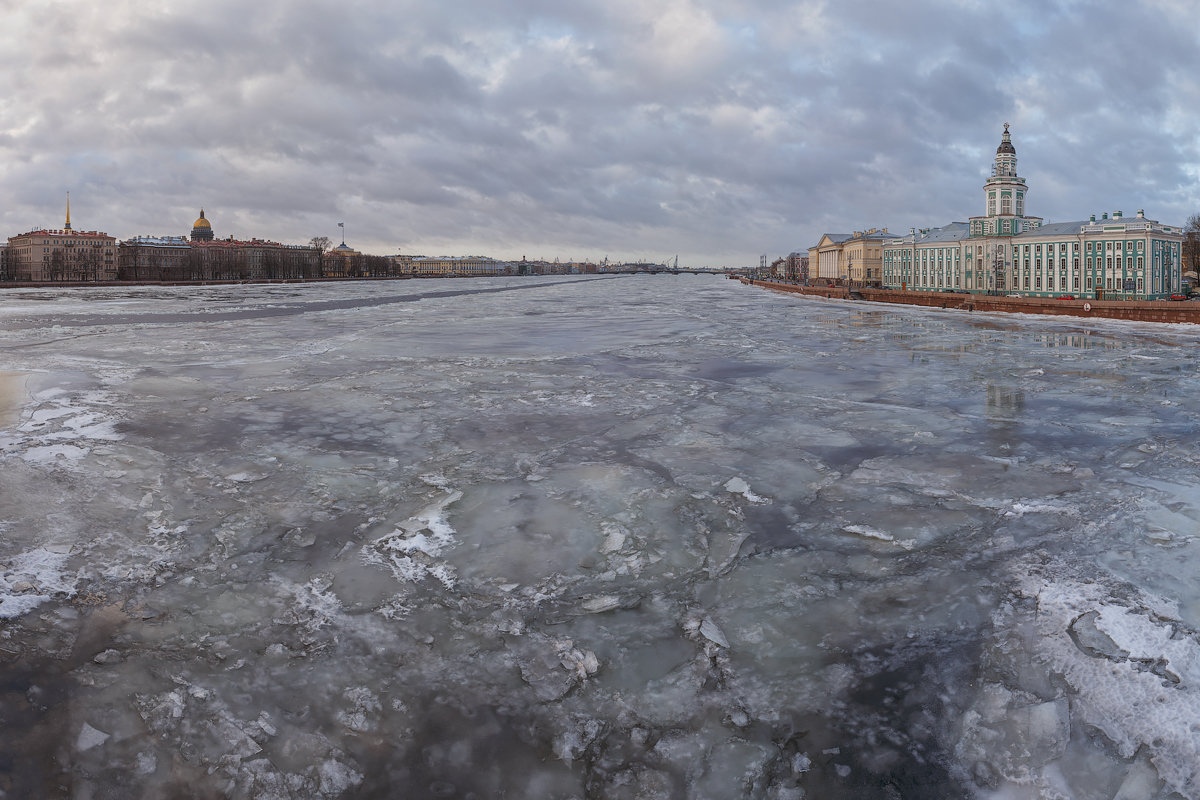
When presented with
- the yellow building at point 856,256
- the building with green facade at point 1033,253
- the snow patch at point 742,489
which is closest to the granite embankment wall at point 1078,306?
the building with green facade at point 1033,253

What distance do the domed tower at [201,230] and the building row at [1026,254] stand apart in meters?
121

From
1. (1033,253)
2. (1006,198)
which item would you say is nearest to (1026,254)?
(1033,253)

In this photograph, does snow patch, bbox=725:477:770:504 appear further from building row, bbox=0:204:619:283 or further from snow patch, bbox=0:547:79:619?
building row, bbox=0:204:619:283

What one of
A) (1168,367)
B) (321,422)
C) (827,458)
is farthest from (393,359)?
(1168,367)

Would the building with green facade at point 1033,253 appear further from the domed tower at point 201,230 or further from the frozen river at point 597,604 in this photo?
the domed tower at point 201,230

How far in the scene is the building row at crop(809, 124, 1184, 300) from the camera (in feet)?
189

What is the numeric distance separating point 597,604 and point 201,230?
167 metres

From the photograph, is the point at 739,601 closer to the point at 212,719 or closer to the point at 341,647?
the point at 341,647

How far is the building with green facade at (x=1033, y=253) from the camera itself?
189 ft

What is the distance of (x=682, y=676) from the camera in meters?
3.12

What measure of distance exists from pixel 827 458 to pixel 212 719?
494 centimetres

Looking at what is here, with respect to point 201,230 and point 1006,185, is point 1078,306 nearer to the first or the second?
A: point 1006,185

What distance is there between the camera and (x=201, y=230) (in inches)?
5842

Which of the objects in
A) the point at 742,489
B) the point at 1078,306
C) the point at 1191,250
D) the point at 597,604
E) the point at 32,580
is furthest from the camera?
the point at 1191,250
